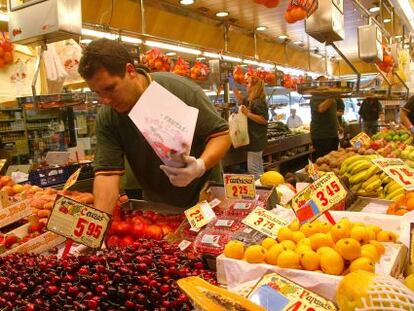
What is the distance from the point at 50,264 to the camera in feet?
5.12

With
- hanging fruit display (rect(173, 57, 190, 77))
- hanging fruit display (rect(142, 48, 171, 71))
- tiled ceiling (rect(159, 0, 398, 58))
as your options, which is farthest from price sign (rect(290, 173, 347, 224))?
tiled ceiling (rect(159, 0, 398, 58))

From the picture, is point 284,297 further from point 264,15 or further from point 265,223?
point 264,15

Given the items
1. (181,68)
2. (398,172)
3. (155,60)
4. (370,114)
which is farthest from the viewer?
(370,114)

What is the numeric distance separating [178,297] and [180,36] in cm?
783

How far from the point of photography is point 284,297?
120 cm

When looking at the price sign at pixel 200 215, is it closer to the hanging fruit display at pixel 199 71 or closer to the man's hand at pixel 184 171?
the man's hand at pixel 184 171

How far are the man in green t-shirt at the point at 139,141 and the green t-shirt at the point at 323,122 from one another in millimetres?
4265

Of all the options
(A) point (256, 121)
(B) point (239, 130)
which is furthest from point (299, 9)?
(A) point (256, 121)

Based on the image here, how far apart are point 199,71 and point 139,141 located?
14.8 feet

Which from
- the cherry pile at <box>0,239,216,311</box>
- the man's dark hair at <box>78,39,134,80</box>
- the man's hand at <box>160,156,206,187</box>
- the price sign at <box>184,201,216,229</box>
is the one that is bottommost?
the cherry pile at <box>0,239,216,311</box>

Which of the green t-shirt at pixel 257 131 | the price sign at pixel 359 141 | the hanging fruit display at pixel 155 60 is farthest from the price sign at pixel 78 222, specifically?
the green t-shirt at pixel 257 131

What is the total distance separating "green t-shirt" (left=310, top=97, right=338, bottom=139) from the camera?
6.66 meters

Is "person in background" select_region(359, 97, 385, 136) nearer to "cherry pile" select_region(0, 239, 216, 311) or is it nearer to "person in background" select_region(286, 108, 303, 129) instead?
"person in background" select_region(286, 108, 303, 129)

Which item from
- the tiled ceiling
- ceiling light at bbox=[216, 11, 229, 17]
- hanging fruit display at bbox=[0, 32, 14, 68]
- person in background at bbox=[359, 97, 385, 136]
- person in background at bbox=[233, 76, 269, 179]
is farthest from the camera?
person in background at bbox=[359, 97, 385, 136]
